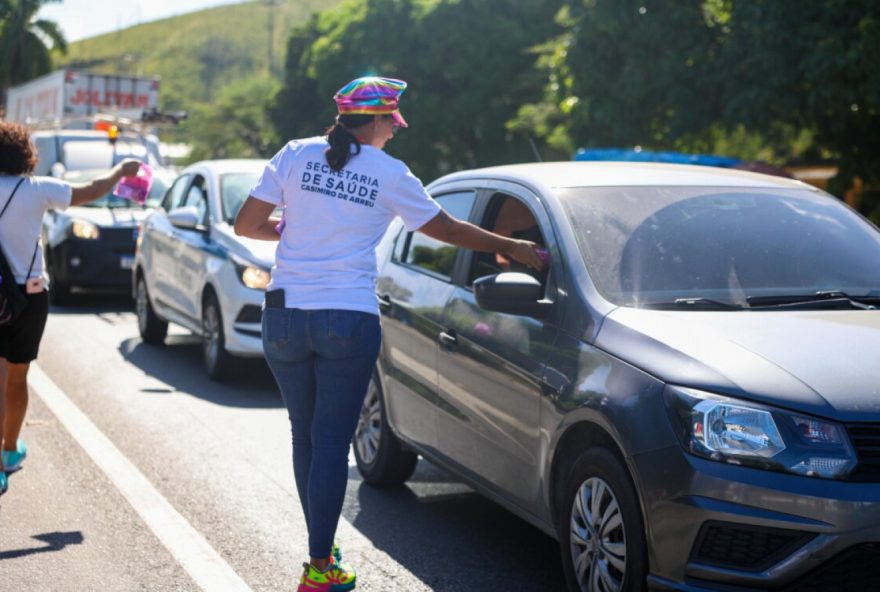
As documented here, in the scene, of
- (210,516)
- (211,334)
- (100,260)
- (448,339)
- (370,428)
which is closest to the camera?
(448,339)

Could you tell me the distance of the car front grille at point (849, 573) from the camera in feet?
12.2

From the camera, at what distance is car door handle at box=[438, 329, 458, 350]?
18.3ft

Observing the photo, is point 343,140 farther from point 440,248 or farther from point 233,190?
point 233,190

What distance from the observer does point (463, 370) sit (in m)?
5.48

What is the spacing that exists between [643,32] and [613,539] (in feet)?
65.0

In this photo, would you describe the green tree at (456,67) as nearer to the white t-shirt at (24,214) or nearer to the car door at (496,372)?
the white t-shirt at (24,214)

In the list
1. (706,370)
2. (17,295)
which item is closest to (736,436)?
(706,370)

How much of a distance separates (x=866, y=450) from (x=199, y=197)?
328 inches

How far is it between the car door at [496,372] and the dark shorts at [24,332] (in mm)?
2083

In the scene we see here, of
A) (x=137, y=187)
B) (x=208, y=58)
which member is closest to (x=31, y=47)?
(x=137, y=187)

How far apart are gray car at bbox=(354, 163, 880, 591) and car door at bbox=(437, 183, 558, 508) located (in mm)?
11

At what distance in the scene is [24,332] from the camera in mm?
6379

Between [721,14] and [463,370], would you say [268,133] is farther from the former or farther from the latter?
[463,370]

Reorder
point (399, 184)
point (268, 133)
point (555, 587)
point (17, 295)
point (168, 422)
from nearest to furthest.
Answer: point (399, 184)
point (555, 587)
point (17, 295)
point (168, 422)
point (268, 133)
